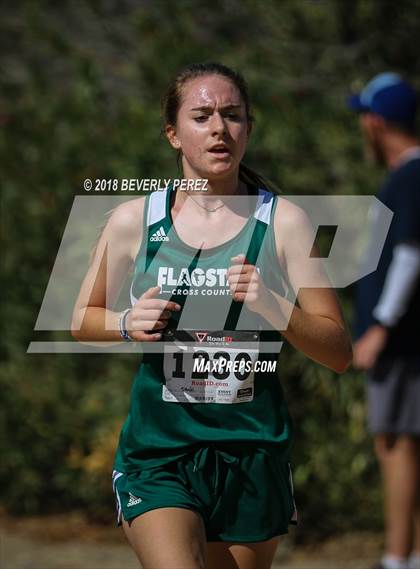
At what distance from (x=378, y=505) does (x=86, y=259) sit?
193 centimetres

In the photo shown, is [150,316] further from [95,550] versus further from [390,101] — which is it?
[95,550]

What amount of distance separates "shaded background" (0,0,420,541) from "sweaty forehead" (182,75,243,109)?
2.58m

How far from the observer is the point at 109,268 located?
353 cm

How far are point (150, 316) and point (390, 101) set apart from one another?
2.38m

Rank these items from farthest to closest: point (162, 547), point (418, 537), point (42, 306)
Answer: point (42, 306) < point (418, 537) < point (162, 547)

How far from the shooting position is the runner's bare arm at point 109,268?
3.52 meters

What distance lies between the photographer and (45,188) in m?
6.72

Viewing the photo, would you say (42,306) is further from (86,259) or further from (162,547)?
(162,547)

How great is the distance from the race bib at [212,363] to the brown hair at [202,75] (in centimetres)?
50

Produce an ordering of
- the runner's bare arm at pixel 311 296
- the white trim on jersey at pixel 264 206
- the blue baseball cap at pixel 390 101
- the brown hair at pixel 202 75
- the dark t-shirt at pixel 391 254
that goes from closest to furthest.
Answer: the runner's bare arm at pixel 311 296 < the white trim on jersey at pixel 264 206 < the brown hair at pixel 202 75 < the dark t-shirt at pixel 391 254 < the blue baseball cap at pixel 390 101

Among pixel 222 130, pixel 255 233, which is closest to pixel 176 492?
pixel 255 233

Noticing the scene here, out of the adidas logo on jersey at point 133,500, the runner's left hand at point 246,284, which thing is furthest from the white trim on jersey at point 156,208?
the adidas logo on jersey at point 133,500

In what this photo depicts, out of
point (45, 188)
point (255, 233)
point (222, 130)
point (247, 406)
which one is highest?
point (45, 188)

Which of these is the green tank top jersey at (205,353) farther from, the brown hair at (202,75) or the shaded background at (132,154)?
the shaded background at (132,154)
